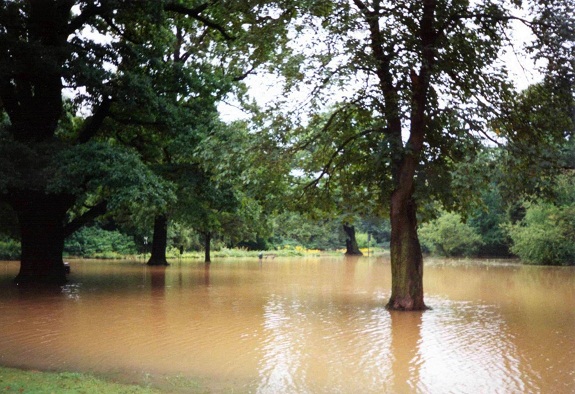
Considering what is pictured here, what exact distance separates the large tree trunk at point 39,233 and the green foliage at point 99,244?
82.4 ft

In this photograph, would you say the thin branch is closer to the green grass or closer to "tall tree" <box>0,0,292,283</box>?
"tall tree" <box>0,0,292,283</box>

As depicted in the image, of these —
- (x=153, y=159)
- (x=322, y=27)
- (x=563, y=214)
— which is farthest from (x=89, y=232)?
(x=322, y=27)

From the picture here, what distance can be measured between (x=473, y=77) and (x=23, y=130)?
1397 centimetres

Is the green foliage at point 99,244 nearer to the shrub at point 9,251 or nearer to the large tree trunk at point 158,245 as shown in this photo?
the shrub at point 9,251

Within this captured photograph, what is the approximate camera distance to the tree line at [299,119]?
1415 cm

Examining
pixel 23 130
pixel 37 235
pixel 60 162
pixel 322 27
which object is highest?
pixel 322 27

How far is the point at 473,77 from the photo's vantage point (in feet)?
48.6

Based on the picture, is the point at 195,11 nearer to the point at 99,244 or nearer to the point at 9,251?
the point at 9,251

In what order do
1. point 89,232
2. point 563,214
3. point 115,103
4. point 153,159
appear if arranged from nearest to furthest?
point 115,103 < point 153,159 < point 563,214 < point 89,232

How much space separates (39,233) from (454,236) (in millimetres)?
37998

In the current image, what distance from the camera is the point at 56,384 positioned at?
6.84 m

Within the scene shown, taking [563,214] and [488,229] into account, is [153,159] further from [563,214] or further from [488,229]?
[488,229]

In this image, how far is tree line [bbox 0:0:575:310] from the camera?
14148 mm

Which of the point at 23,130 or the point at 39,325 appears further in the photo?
the point at 23,130
